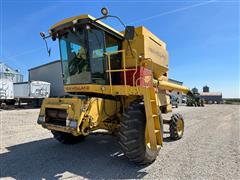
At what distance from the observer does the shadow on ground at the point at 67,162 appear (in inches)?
173

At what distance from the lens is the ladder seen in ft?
16.0

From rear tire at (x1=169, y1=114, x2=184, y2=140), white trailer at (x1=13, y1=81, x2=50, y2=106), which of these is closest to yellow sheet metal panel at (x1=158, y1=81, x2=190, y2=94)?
rear tire at (x1=169, y1=114, x2=184, y2=140)

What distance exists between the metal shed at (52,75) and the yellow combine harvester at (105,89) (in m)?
20.4

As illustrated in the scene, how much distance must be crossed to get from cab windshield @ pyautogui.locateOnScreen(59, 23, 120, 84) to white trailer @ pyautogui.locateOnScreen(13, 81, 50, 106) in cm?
1797

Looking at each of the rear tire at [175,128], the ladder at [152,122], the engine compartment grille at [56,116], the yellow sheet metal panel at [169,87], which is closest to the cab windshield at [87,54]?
the engine compartment grille at [56,116]

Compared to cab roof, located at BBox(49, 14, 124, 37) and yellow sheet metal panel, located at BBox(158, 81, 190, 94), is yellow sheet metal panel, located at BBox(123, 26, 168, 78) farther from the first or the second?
cab roof, located at BBox(49, 14, 124, 37)

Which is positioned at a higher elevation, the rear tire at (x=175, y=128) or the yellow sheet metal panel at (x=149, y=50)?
the yellow sheet metal panel at (x=149, y=50)

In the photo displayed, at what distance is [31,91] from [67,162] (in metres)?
18.6

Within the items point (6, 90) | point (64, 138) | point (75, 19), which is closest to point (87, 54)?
point (75, 19)

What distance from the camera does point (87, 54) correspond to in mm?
5348

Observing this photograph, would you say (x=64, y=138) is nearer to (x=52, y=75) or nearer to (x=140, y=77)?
(x=140, y=77)

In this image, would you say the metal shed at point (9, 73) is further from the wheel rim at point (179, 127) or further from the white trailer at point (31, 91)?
the wheel rim at point (179, 127)

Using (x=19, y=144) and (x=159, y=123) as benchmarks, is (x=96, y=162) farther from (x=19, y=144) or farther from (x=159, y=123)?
(x=19, y=144)

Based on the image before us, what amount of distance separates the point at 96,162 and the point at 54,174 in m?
1.06
